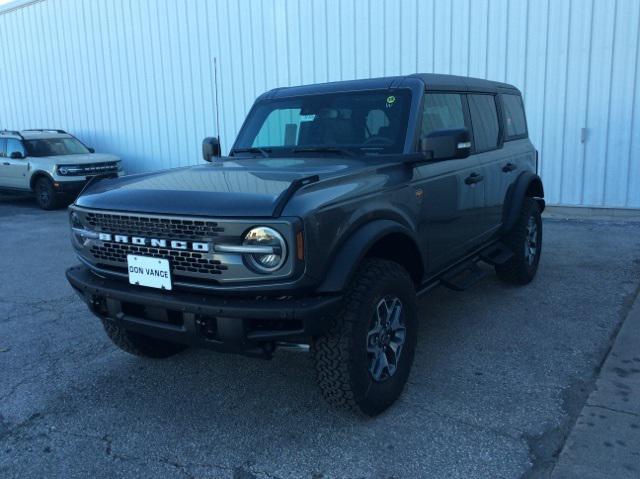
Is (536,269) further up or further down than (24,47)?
further down

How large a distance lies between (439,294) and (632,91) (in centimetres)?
544

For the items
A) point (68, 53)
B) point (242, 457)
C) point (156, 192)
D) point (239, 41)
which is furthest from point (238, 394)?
point (68, 53)

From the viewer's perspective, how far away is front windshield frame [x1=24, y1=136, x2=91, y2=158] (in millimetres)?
13039

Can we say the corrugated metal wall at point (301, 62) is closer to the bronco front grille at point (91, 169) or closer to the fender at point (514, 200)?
the bronco front grille at point (91, 169)

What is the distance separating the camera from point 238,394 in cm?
355

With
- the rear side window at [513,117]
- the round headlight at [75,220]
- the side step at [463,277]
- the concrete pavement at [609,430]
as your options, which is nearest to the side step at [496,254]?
the side step at [463,277]

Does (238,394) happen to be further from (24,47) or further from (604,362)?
(24,47)

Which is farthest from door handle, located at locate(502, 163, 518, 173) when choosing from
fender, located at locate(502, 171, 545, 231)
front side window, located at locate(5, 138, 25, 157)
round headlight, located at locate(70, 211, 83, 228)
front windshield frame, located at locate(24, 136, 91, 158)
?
front side window, located at locate(5, 138, 25, 157)

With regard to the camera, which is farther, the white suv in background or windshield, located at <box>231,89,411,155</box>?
the white suv in background

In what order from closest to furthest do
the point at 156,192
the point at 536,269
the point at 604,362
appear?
the point at 156,192, the point at 604,362, the point at 536,269

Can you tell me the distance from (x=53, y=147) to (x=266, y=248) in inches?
485

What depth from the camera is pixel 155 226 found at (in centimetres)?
295

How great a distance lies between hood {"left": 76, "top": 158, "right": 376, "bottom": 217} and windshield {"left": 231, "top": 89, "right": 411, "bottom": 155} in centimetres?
29

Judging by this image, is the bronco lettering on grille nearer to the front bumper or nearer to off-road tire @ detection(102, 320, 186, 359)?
the front bumper
